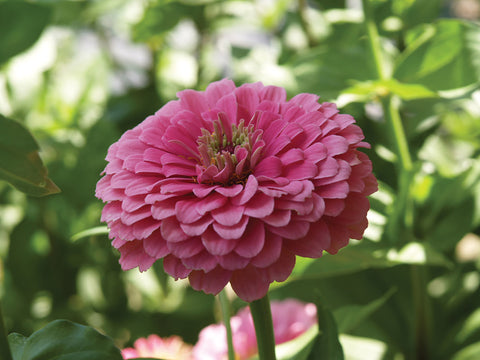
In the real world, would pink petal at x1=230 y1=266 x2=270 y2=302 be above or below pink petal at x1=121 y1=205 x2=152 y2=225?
below

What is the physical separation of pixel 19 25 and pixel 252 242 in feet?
0.85

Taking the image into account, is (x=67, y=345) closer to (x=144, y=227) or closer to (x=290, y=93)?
(x=144, y=227)

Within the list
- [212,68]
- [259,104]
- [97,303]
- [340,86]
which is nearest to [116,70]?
[212,68]

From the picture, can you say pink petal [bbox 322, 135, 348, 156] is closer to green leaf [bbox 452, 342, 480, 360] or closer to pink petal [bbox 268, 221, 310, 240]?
pink petal [bbox 268, 221, 310, 240]

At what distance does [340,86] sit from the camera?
16.8 inches

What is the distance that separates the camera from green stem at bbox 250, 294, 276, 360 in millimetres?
237

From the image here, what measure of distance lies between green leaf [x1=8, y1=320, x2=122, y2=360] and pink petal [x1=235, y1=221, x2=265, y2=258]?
0.08 metres

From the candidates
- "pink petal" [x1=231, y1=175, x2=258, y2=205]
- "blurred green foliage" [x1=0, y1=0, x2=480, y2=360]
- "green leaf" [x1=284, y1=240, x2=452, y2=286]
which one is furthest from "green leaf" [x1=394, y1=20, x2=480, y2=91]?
"pink petal" [x1=231, y1=175, x2=258, y2=205]

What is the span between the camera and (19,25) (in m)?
0.36

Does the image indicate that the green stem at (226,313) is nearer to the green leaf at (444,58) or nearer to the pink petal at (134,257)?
the pink petal at (134,257)

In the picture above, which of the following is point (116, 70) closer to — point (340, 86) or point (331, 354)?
point (340, 86)

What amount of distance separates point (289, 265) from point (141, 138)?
0.09 meters

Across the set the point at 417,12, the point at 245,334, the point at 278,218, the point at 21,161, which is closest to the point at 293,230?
the point at 278,218

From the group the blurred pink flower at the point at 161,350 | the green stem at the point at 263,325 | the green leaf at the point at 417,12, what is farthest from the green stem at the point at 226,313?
the green leaf at the point at 417,12
